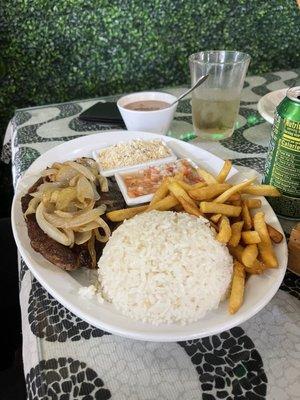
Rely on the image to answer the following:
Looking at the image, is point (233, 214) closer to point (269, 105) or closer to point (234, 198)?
point (234, 198)

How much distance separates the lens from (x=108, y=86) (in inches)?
80.8

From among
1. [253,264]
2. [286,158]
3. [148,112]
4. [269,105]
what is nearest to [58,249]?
[253,264]

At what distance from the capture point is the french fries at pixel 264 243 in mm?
826

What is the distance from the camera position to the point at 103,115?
1594mm

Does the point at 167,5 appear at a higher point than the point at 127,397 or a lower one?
higher

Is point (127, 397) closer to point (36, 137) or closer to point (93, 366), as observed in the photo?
point (93, 366)

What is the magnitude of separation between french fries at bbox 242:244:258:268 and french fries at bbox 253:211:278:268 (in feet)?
0.05

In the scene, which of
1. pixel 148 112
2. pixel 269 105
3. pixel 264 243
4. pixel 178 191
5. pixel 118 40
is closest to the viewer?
pixel 264 243

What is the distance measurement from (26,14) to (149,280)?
1.50 m

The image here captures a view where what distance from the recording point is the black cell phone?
157cm

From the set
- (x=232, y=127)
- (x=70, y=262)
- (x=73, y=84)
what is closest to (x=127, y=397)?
(x=70, y=262)

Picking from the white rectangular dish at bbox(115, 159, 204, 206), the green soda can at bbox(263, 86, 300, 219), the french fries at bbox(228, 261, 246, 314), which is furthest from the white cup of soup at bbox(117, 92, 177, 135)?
the french fries at bbox(228, 261, 246, 314)

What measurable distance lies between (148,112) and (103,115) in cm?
28

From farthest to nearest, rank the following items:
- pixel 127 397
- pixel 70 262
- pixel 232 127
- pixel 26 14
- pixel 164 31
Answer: pixel 164 31 → pixel 26 14 → pixel 232 127 → pixel 70 262 → pixel 127 397
